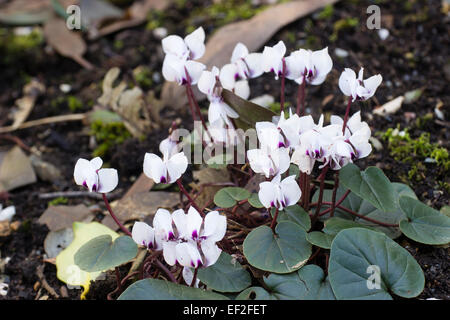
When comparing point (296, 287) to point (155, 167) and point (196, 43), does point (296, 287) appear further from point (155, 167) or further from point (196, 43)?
point (196, 43)

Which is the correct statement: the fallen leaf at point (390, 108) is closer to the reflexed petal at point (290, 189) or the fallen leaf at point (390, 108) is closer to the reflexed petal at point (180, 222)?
the reflexed petal at point (290, 189)

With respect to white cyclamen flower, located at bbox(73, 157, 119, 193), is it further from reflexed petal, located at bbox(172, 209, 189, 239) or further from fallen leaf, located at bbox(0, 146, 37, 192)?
fallen leaf, located at bbox(0, 146, 37, 192)

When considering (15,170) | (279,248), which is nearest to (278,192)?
(279,248)

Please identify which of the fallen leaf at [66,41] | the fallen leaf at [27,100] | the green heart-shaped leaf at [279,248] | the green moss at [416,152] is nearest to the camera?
the green heart-shaped leaf at [279,248]

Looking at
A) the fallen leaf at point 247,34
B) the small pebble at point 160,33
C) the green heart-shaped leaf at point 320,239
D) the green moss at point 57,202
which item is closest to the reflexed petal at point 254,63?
the green heart-shaped leaf at point 320,239

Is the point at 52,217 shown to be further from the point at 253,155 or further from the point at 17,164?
the point at 253,155

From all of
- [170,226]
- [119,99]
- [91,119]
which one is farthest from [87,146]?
[170,226]

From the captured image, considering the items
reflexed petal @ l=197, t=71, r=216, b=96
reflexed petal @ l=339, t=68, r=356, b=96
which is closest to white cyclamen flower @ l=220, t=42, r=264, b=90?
reflexed petal @ l=197, t=71, r=216, b=96
